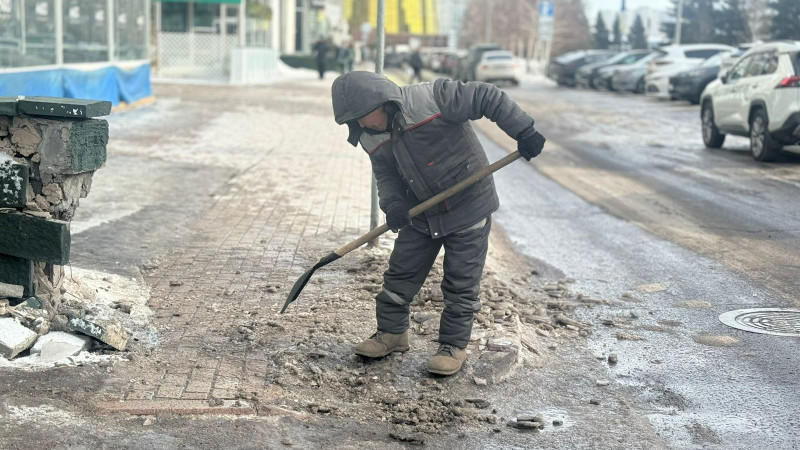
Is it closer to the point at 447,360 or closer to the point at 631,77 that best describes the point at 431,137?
the point at 447,360

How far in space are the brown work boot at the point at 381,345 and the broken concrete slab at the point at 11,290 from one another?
1762mm

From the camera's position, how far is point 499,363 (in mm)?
5434

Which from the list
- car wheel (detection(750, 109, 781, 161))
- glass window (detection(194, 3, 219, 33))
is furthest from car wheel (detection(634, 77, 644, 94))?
car wheel (detection(750, 109, 781, 161))

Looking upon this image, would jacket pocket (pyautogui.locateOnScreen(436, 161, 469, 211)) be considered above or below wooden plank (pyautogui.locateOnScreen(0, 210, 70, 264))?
above

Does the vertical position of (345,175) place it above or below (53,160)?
below

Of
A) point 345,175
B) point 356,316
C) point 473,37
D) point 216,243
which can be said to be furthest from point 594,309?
point 473,37

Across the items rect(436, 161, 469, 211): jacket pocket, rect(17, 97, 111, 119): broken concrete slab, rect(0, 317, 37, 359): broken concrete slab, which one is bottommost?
rect(0, 317, 37, 359): broken concrete slab

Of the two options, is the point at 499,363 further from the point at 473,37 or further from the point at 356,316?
the point at 473,37

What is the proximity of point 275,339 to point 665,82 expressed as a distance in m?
28.0

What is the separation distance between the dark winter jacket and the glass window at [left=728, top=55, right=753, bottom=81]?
1221 centimetres

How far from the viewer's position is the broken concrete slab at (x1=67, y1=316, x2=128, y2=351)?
5.34 metres

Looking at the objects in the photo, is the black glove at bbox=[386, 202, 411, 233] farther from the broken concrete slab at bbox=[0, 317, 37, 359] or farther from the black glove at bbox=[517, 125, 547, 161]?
the broken concrete slab at bbox=[0, 317, 37, 359]

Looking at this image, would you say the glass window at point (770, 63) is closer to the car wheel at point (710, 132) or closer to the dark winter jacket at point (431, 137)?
the car wheel at point (710, 132)

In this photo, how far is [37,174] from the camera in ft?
18.1
